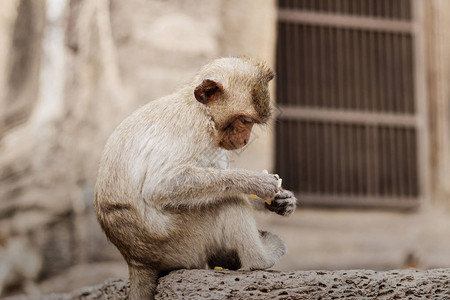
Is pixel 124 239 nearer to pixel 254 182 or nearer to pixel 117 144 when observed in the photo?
pixel 117 144

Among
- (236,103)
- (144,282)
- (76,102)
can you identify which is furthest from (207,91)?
(76,102)

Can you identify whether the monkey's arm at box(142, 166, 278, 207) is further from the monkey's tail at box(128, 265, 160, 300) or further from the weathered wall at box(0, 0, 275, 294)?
the weathered wall at box(0, 0, 275, 294)

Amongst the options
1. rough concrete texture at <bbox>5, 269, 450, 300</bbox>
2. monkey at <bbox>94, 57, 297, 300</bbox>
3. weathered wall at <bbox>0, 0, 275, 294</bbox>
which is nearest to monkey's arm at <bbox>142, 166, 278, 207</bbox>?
monkey at <bbox>94, 57, 297, 300</bbox>

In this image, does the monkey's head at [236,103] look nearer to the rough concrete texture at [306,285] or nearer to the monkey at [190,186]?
the monkey at [190,186]

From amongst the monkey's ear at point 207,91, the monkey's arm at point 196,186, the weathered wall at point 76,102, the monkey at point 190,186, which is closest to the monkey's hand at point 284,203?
the monkey at point 190,186

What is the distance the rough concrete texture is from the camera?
134 inches

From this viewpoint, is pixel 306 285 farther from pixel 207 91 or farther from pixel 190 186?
pixel 207 91

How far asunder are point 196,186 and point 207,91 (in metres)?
0.51

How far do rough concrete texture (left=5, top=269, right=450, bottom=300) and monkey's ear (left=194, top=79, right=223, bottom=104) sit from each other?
89 centimetres

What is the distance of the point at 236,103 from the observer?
3.73 meters

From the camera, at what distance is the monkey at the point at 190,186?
11.8 ft

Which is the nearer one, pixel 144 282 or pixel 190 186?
pixel 190 186

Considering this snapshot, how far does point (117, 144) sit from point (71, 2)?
4.21 meters

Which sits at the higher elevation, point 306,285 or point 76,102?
point 76,102
